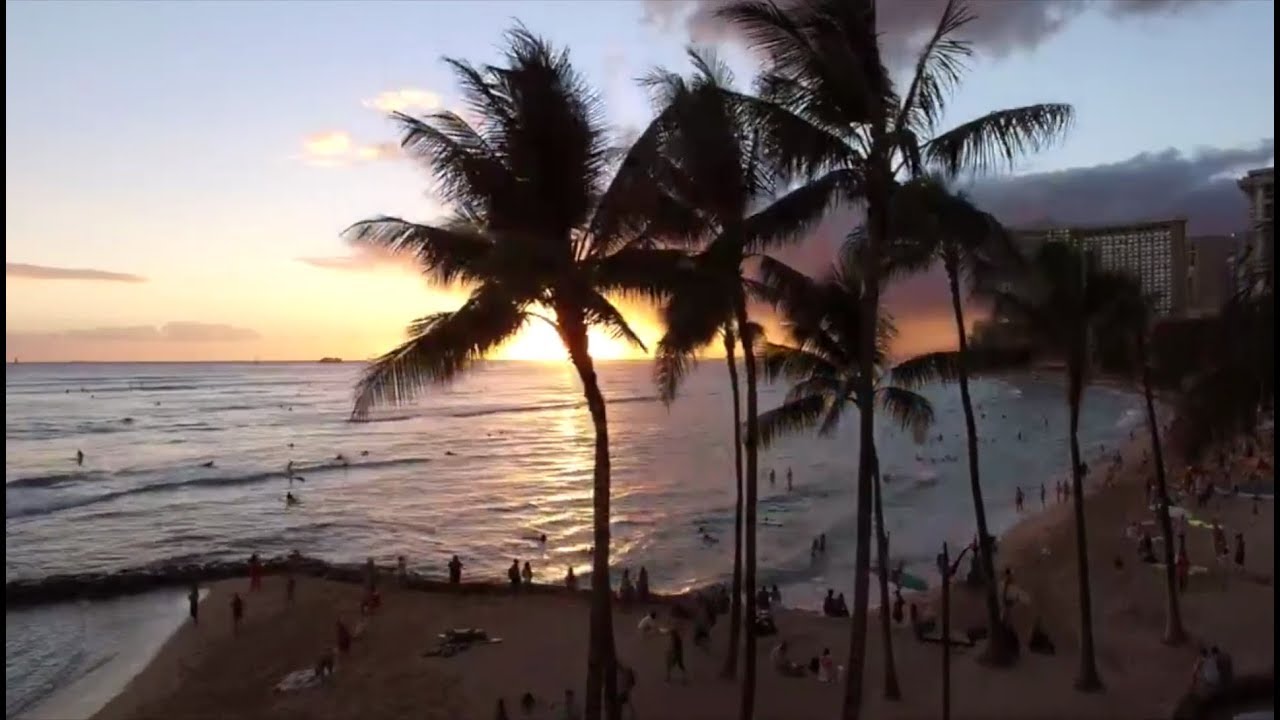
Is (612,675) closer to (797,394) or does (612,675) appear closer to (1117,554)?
(797,394)

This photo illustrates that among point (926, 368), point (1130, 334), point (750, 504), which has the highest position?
point (1130, 334)

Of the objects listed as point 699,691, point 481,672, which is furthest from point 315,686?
point 699,691

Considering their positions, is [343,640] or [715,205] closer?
[715,205]

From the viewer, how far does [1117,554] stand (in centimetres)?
2969

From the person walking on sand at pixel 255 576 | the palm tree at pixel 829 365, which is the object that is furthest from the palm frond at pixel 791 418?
the person walking on sand at pixel 255 576

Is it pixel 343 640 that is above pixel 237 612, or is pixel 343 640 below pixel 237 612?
above

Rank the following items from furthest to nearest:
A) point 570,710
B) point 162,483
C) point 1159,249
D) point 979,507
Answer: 1. point 1159,249
2. point 162,483
3. point 979,507
4. point 570,710

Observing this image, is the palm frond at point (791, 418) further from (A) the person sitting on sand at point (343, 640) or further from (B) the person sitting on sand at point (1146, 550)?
(B) the person sitting on sand at point (1146, 550)

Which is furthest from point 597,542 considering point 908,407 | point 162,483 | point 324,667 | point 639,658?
point 162,483

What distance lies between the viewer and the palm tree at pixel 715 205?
9.46 m

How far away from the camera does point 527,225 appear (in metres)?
9.73

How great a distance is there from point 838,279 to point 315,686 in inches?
552

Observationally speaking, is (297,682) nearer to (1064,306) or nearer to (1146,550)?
(1064,306)

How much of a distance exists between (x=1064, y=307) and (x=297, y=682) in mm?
17117
